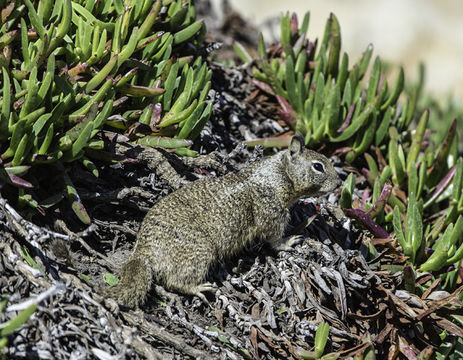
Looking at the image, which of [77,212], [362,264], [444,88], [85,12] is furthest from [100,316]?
[444,88]

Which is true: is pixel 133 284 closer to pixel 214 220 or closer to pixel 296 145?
pixel 214 220

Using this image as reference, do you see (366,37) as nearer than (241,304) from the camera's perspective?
No

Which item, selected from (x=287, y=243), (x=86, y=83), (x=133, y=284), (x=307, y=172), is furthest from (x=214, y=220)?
(x=86, y=83)

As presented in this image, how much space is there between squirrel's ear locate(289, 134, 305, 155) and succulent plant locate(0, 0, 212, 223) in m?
0.78

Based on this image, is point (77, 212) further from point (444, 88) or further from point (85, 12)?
point (444, 88)

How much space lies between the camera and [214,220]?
4398 millimetres

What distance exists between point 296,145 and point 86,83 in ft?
6.02

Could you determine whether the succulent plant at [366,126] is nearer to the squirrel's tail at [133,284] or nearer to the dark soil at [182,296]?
the dark soil at [182,296]

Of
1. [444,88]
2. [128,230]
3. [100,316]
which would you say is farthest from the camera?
[444,88]

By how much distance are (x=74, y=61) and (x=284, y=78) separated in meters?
2.63

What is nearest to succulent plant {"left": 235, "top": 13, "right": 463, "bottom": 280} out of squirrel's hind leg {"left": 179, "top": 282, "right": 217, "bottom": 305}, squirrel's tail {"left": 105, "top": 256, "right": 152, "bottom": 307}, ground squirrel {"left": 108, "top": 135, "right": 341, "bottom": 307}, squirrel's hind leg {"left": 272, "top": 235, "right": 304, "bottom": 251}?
ground squirrel {"left": 108, "top": 135, "right": 341, "bottom": 307}

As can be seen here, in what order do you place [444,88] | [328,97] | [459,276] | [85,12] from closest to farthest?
[85,12] → [459,276] → [328,97] → [444,88]

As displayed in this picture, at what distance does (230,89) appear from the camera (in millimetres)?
6703

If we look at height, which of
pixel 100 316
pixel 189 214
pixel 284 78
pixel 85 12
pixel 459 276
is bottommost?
pixel 100 316
